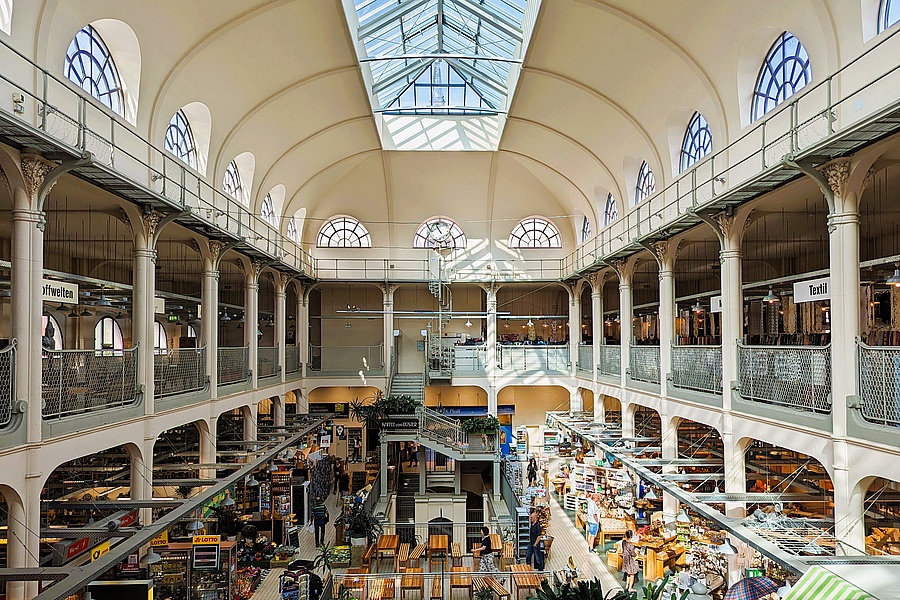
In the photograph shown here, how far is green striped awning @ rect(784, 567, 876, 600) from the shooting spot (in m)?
2.29

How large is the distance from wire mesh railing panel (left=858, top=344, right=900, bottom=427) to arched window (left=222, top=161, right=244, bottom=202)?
15.1m

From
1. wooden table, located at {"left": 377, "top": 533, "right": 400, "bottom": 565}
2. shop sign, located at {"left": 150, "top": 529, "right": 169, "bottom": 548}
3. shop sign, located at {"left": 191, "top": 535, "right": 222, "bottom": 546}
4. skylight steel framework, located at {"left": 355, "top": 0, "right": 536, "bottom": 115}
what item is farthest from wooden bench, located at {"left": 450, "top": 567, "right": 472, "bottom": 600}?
skylight steel framework, located at {"left": 355, "top": 0, "right": 536, "bottom": 115}

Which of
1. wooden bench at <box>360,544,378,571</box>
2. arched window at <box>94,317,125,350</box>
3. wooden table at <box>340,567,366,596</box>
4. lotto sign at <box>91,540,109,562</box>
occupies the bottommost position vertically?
wooden bench at <box>360,544,378,571</box>

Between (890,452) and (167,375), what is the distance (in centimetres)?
1180

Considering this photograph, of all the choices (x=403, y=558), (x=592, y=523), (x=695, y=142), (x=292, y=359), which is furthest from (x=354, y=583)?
(x=292, y=359)

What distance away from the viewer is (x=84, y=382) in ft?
33.9

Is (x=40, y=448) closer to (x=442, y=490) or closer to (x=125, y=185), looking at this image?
(x=125, y=185)

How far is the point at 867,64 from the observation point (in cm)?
887

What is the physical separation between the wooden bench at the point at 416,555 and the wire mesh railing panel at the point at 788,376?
8.04 meters

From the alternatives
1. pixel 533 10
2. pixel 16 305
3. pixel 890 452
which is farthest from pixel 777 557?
pixel 533 10

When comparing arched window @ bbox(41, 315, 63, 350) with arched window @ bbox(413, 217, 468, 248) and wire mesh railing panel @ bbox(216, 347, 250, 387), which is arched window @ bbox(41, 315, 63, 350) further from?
arched window @ bbox(413, 217, 468, 248)

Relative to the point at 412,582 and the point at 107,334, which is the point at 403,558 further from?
the point at 107,334

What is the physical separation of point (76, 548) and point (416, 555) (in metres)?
8.02

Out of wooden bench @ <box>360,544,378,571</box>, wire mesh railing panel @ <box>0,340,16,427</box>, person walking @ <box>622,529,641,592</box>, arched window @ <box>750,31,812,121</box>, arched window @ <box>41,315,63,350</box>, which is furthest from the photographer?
arched window @ <box>41,315,63,350</box>
